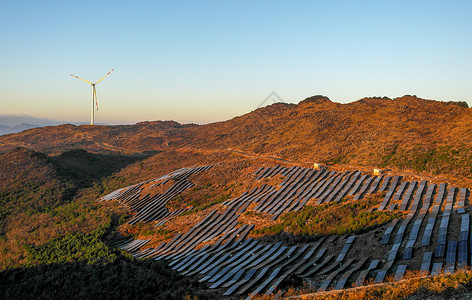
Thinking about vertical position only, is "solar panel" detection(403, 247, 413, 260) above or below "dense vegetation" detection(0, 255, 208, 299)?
above

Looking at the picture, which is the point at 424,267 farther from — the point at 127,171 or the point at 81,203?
the point at 127,171

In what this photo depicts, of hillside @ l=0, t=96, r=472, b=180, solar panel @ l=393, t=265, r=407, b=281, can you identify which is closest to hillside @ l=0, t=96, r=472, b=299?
solar panel @ l=393, t=265, r=407, b=281

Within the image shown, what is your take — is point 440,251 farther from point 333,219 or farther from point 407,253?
point 333,219

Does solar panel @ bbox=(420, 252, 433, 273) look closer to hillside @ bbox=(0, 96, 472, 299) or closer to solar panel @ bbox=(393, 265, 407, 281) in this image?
hillside @ bbox=(0, 96, 472, 299)

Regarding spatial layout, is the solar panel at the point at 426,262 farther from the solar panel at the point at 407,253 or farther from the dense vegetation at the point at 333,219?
the dense vegetation at the point at 333,219

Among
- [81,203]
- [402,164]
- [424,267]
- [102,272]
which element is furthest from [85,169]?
[424,267]

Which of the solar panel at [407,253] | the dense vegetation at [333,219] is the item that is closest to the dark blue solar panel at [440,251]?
the solar panel at [407,253]
